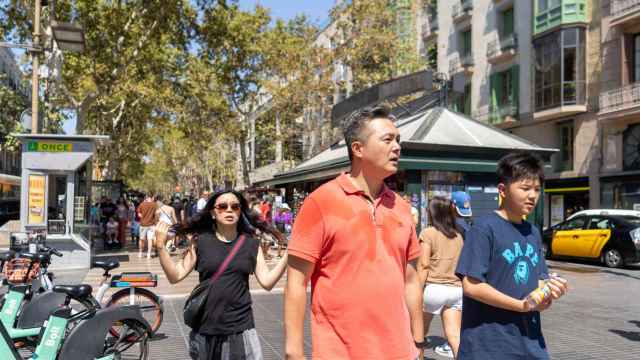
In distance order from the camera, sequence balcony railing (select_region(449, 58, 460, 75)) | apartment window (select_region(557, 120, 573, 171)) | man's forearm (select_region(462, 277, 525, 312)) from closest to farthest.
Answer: man's forearm (select_region(462, 277, 525, 312))
apartment window (select_region(557, 120, 573, 171))
balcony railing (select_region(449, 58, 460, 75))

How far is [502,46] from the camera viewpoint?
30.9m

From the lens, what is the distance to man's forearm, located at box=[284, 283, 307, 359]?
249 cm

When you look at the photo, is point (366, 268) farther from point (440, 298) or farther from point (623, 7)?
point (623, 7)

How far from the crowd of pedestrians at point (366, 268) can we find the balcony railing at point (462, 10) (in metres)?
32.1

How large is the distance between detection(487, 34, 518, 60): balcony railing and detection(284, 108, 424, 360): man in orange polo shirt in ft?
96.3

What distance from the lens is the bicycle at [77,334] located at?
4.52 meters

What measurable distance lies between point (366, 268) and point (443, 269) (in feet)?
9.62

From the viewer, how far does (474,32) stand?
110ft

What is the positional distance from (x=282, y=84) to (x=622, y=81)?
1535 cm

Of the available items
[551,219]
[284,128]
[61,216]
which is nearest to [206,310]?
[61,216]

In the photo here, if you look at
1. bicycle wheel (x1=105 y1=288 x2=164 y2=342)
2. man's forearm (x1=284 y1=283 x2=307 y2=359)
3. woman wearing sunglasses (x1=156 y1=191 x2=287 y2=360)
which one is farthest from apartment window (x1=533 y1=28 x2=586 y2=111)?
man's forearm (x1=284 y1=283 x2=307 y2=359)

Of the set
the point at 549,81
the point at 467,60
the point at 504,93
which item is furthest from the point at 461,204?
the point at 467,60

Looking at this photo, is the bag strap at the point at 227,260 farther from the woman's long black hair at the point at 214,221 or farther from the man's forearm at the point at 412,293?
the man's forearm at the point at 412,293

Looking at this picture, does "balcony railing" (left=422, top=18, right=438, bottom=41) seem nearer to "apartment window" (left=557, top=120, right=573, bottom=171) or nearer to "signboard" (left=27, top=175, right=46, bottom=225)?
"apartment window" (left=557, top=120, right=573, bottom=171)
